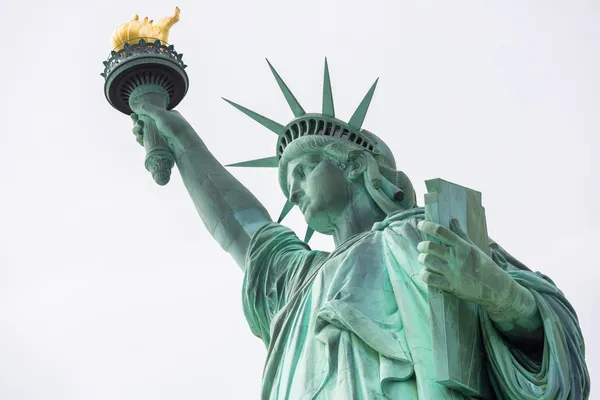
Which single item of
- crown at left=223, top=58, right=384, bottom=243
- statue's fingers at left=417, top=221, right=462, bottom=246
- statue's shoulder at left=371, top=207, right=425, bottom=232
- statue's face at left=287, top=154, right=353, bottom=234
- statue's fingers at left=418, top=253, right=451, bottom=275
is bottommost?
statue's fingers at left=418, top=253, right=451, bottom=275

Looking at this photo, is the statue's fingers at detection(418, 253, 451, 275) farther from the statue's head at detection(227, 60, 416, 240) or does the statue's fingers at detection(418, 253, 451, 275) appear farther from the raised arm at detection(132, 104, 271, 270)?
the raised arm at detection(132, 104, 271, 270)

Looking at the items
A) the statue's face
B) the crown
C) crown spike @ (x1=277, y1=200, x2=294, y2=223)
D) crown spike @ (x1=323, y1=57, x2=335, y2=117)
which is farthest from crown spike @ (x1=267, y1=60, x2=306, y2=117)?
crown spike @ (x1=277, y1=200, x2=294, y2=223)

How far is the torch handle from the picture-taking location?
15.5 metres

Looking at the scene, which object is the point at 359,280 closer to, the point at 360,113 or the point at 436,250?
the point at 436,250

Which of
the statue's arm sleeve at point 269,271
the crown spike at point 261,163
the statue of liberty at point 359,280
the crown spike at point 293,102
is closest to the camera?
the statue of liberty at point 359,280

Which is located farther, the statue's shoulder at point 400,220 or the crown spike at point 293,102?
the crown spike at point 293,102

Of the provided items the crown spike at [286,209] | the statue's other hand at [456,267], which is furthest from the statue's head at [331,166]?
the statue's other hand at [456,267]

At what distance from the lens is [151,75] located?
16.1m

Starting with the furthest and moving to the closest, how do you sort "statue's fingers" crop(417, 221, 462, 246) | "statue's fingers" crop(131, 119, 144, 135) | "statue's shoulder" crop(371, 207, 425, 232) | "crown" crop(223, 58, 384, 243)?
"statue's fingers" crop(131, 119, 144, 135)
"crown" crop(223, 58, 384, 243)
"statue's shoulder" crop(371, 207, 425, 232)
"statue's fingers" crop(417, 221, 462, 246)

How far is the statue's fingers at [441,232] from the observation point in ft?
37.2

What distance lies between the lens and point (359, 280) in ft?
41.2

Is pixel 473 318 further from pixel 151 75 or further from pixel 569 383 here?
pixel 151 75

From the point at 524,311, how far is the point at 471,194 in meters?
0.94

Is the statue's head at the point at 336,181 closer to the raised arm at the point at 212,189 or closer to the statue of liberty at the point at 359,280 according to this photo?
the statue of liberty at the point at 359,280
